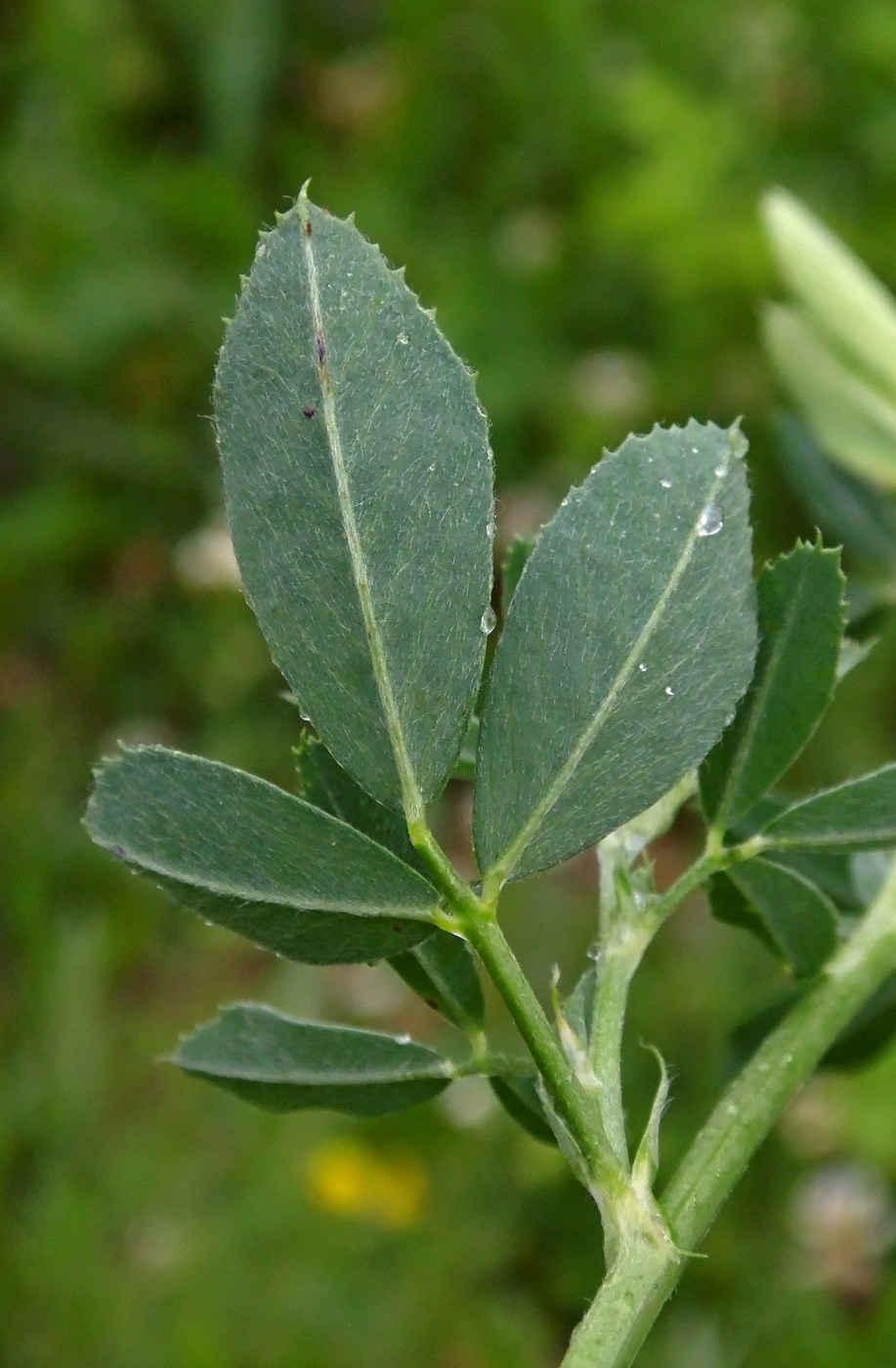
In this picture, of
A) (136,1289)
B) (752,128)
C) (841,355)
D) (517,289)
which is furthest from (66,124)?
(841,355)

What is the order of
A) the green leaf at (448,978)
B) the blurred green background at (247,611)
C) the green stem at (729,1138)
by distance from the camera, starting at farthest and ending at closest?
1. the blurred green background at (247,611)
2. the green leaf at (448,978)
3. the green stem at (729,1138)

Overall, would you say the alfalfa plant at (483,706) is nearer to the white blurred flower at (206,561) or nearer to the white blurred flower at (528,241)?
the white blurred flower at (206,561)

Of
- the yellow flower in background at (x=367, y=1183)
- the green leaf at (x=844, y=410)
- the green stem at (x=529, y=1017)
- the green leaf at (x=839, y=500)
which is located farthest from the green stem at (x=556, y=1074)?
the yellow flower in background at (x=367, y=1183)

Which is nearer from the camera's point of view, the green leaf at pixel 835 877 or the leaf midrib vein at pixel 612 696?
the leaf midrib vein at pixel 612 696

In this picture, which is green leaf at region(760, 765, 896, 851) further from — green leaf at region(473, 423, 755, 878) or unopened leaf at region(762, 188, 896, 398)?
unopened leaf at region(762, 188, 896, 398)

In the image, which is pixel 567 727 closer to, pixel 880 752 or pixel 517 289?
pixel 880 752

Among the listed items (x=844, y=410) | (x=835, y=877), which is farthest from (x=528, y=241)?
(x=835, y=877)

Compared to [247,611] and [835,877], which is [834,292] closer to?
[835,877]
